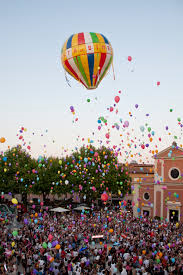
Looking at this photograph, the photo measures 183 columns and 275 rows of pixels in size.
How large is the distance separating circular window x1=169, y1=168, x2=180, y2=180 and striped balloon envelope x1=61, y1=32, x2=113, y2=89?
54.2 ft

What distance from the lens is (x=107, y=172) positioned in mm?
38406

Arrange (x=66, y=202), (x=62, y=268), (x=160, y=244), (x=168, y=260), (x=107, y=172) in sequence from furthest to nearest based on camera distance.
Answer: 1. (x=66, y=202)
2. (x=107, y=172)
3. (x=160, y=244)
4. (x=168, y=260)
5. (x=62, y=268)

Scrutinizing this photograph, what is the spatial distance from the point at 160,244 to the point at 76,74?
12.1 metres

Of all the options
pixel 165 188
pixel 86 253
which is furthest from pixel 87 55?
pixel 165 188

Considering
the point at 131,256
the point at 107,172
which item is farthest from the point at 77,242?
the point at 107,172

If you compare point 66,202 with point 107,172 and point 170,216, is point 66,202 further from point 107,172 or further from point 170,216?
point 170,216

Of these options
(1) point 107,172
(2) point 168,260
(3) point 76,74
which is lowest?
(2) point 168,260

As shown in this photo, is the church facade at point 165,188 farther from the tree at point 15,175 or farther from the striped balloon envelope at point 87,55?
the tree at point 15,175

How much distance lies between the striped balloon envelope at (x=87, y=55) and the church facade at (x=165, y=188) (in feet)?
47.3

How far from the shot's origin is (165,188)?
30406 mm

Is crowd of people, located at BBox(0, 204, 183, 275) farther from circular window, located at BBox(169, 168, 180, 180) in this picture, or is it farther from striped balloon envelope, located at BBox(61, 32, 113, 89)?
striped balloon envelope, located at BBox(61, 32, 113, 89)

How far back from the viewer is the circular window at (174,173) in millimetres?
31041

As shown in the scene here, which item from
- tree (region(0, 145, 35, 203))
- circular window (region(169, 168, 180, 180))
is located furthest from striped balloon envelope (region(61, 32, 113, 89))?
tree (region(0, 145, 35, 203))

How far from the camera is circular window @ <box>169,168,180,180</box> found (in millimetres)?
31041
